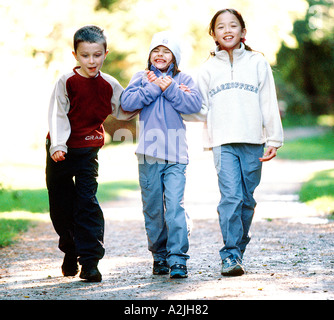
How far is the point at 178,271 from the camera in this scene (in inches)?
196

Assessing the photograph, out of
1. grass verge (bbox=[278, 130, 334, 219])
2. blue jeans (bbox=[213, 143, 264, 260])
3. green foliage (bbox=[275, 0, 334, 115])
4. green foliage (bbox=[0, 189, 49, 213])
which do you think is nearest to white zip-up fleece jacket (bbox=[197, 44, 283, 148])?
blue jeans (bbox=[213, 143, 264, 260])

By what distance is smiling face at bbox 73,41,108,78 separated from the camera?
16.5ft

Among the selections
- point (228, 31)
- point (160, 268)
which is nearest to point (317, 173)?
point (228, 31)

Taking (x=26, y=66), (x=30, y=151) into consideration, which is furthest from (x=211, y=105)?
(x=30, y=151)

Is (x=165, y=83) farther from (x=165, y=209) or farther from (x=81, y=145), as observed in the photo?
(x=165, y=209)

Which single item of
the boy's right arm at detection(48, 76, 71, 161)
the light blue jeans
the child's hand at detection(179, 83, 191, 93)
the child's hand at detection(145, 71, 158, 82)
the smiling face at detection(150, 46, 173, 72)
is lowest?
the light blue jeans

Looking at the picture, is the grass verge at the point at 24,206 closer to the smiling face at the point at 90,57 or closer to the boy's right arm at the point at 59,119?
the boy's right arm at the point at 59,119

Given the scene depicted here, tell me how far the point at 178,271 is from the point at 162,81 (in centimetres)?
144

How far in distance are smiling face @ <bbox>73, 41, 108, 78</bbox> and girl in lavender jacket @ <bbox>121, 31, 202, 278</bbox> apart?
331mm

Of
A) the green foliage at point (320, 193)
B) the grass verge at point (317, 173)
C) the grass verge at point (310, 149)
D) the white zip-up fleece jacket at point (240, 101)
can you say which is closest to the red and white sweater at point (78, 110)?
the white zip-up fleece jacket at point (240, 101)

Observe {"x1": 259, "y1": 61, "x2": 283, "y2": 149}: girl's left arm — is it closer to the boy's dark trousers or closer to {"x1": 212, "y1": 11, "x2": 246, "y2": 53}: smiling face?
{"x1": 212, "y1": 11, "x2": 246, "y2": 53}: smiling face

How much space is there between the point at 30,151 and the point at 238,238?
19.2 metres

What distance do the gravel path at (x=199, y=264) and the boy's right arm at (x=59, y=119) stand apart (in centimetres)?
104
